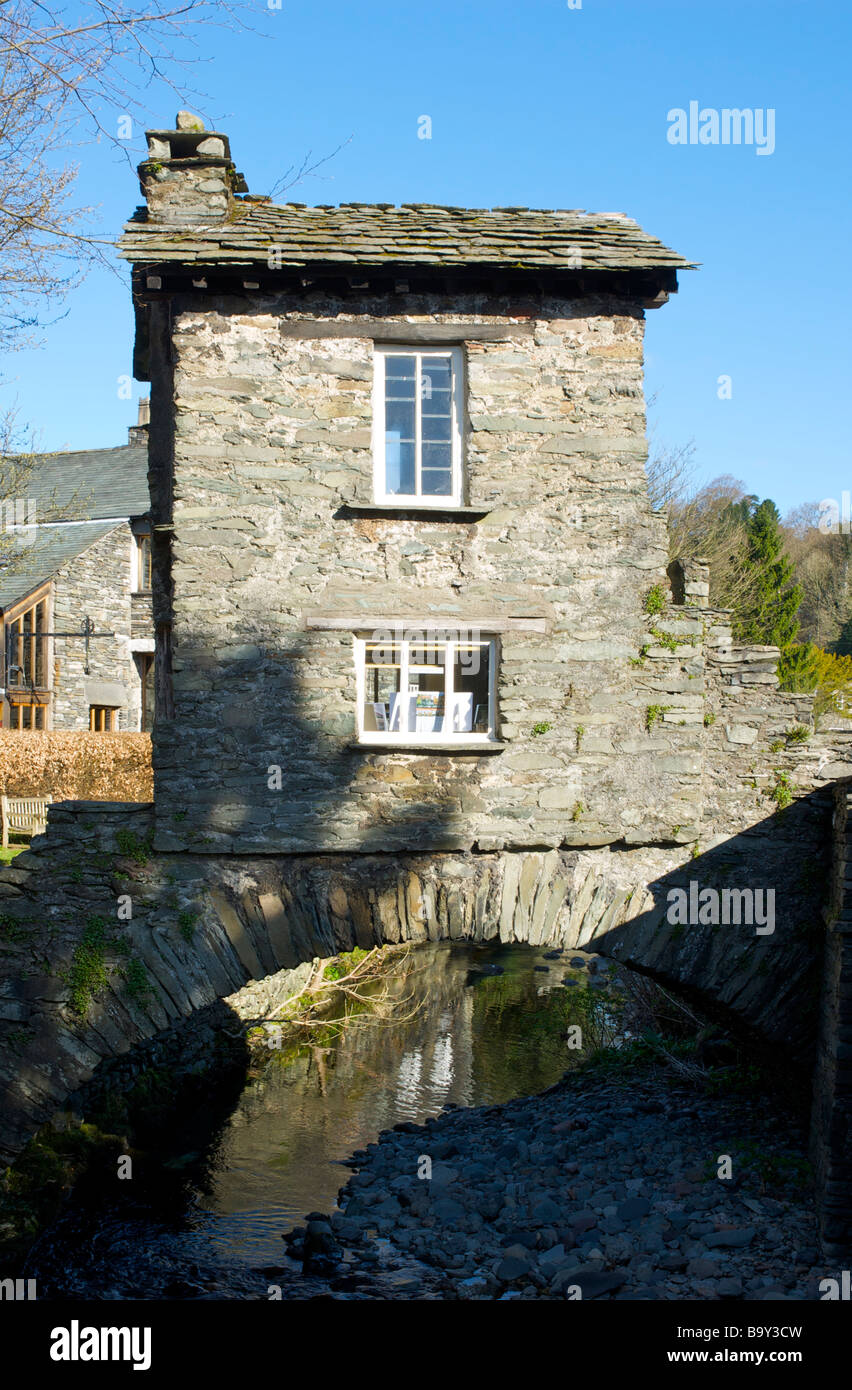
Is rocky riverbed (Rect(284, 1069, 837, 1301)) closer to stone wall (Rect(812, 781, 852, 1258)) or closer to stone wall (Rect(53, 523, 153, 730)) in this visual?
stone wall (Rect(812, 781, 852, 1258))

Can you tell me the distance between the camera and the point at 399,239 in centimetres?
884

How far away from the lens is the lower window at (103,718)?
82.7ft

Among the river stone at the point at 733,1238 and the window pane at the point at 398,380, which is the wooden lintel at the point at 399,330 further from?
the river stone at the point at 733,1238

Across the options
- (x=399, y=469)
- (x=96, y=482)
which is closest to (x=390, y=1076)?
(x=399, y=469)

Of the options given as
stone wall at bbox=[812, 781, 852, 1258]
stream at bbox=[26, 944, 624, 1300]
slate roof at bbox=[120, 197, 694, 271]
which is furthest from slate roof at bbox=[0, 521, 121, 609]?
stone wall at bbox=[812, 781, 852, 1258]

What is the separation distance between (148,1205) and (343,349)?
8476mm

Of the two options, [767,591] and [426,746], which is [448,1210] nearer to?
[426,746]

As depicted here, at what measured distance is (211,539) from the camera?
333 inches

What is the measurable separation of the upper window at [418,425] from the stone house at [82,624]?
53.6 ft

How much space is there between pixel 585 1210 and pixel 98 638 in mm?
19013

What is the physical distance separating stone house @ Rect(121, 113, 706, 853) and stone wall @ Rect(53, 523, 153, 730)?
1692 cm
